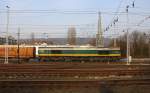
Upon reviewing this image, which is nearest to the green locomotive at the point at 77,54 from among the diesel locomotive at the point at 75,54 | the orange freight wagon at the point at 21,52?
the diesel locomotive at the point at 75,54

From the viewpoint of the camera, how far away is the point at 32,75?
25672 millimetres

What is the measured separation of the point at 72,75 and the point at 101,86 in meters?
6.68

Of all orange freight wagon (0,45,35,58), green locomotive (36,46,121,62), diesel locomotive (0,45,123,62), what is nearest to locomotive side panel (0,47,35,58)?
orange freight wagon (0,45,35,58)

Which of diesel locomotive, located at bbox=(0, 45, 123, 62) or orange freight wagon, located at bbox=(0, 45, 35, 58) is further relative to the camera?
orange freight wagon, located at bbox=(0, 45, 35, 58)

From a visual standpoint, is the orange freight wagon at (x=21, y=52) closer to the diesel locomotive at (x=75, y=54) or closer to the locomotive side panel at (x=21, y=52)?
the locomotive side panel at (x=21, y=52)

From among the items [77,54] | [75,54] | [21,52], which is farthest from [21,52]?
[77,54]

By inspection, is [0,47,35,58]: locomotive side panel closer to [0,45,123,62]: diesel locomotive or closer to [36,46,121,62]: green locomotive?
[0,45,123,62]: diesel locomotive

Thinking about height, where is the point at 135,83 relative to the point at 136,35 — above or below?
below

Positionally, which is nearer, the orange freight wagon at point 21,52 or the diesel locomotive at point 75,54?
the diesel locomotive at point 75,54

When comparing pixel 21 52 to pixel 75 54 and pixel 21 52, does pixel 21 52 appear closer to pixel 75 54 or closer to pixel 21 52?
pixel 21 52

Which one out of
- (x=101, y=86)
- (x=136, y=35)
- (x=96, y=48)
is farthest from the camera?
(x=136, y=35)

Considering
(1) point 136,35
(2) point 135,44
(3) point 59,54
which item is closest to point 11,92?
(3) point 59,54

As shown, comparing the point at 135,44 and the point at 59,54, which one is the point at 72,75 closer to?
the point at 59,54

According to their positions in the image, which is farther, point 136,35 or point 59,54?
point 136,35
